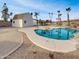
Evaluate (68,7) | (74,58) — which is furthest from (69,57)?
(68,7)

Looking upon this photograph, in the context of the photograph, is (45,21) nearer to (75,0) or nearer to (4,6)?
(4,6)

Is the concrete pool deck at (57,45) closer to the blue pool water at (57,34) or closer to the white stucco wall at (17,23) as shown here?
the blue pool water at (57,34)

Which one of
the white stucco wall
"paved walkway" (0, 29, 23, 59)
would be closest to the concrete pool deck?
"paved walkway" (0, 29, 23, 59)

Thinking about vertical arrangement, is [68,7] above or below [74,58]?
above

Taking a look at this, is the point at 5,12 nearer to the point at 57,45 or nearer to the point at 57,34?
the point at 57,34

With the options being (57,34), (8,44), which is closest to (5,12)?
(57,34)

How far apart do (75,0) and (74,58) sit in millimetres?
26552

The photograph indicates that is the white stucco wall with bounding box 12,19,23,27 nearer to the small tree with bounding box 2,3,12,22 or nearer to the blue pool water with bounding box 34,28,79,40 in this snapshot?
the small tree with bounding box 2,3,12,22

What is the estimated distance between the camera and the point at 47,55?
12.4 ft

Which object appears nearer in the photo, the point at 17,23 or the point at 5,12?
the point at 17,23

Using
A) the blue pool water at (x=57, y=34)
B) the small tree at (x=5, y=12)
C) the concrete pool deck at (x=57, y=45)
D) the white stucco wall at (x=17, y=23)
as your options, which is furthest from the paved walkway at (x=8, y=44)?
the small tree at (x=5, y=12)

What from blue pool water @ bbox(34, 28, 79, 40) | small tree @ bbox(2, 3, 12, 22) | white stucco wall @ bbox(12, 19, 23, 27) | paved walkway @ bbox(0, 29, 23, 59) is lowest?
blue pool water @ bbox(34, 28, 79, 40)

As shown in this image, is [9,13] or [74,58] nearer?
[74,58]

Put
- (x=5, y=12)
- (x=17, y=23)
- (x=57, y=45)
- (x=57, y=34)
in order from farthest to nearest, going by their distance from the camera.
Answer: (x=5, y=12) < (x=17, y=23) < (x=57, y=34) < (x=57, y=45)
